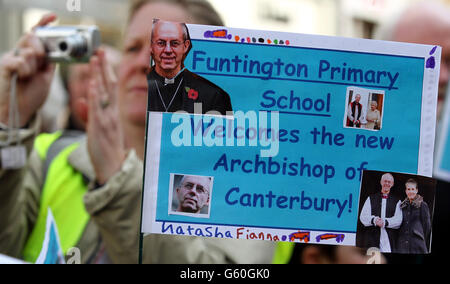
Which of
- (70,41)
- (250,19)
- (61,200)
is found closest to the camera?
(250,19)

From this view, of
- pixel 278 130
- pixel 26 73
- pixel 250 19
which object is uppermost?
pixel 250 19

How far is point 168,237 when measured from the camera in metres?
1.17

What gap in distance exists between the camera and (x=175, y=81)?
87 centimetres

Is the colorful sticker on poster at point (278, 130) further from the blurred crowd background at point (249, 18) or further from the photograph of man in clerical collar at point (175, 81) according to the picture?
the blurred crowd background at point (249, 18)

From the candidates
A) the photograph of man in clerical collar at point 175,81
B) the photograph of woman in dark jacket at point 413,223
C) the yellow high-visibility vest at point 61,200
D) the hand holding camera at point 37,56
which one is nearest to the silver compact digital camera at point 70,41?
the hand holding camera at point 37,56

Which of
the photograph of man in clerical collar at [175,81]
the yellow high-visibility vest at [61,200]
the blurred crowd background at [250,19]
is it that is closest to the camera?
the photograph of man in clerical collar at [175,81]

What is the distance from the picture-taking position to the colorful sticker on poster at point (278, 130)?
34.1 inches

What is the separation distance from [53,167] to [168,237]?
56 cm

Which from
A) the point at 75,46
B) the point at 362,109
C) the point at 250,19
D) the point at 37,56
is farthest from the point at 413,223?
the point at 37,56

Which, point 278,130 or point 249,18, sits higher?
point 249,18

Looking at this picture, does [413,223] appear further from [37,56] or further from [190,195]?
[37,56]

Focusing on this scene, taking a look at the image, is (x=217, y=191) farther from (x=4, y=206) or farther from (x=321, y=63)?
(x=4, y=206)

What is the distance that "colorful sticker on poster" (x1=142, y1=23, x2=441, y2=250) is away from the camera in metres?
0.87

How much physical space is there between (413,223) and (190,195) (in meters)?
0.39
